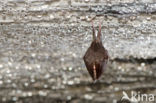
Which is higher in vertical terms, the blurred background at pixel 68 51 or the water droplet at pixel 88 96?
the blurred background at pixel 68 51

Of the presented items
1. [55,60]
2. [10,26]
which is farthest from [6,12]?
[55,60]

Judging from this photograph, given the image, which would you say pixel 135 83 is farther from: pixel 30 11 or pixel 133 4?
pixel 30 11
